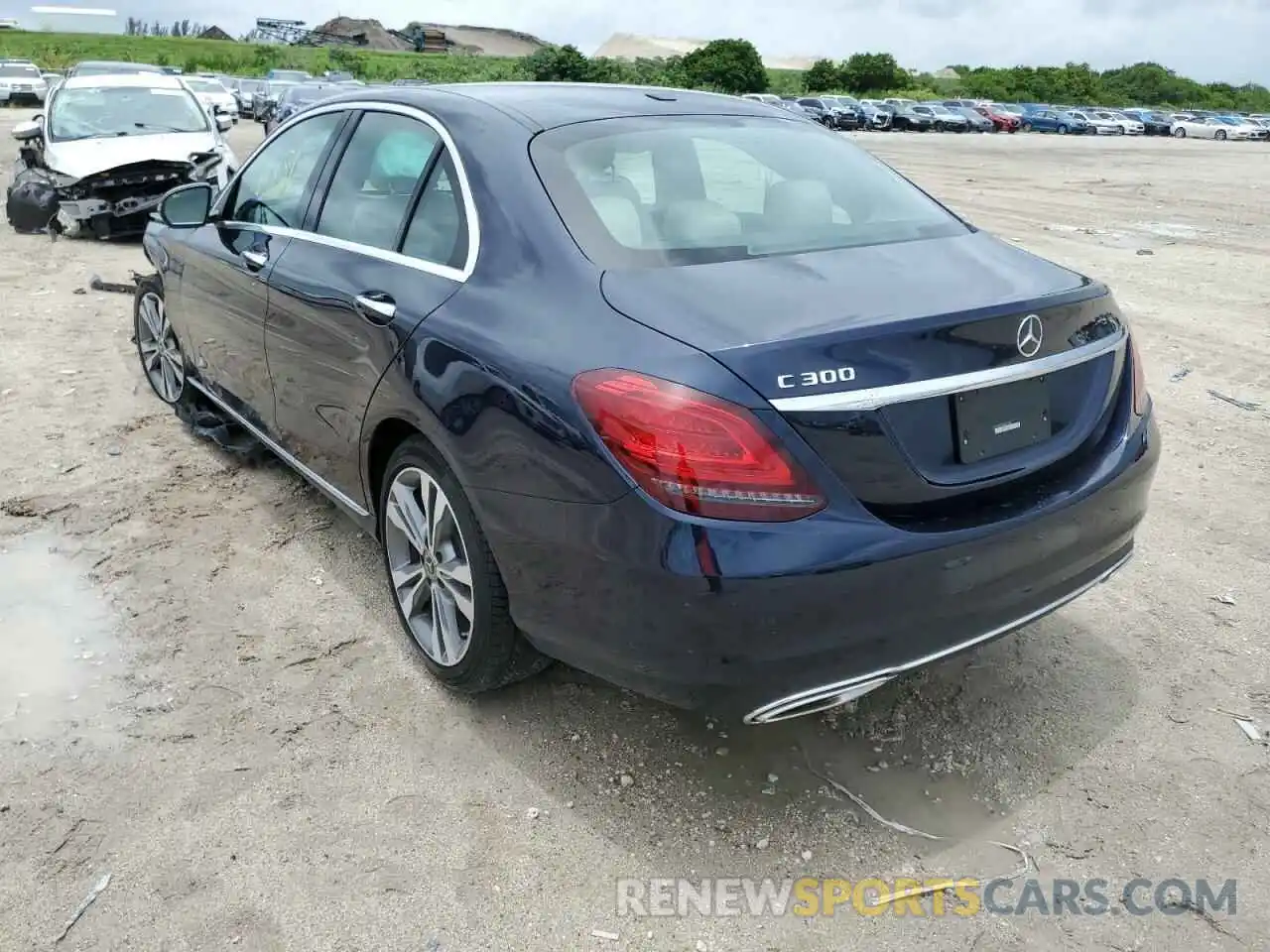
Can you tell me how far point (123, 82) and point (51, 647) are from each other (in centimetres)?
1101

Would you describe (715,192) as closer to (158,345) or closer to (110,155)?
(158,345)

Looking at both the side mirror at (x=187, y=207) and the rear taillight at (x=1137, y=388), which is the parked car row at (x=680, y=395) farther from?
the side mirror at (x=187, y=207)

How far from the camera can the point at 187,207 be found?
488 centimetres

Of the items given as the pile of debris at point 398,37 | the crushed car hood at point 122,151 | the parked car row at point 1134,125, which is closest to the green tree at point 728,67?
the parked car row at point 1134,125

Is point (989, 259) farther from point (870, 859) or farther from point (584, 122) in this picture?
point (870, 859)

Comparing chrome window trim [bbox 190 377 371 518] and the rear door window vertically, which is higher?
the rear door window

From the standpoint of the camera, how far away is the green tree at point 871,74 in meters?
93.3

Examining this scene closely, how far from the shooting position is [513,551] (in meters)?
2.76

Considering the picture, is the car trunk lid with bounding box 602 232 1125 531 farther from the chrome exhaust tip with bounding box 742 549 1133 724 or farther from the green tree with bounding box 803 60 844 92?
the green tree with bounding box 803 60 844 92

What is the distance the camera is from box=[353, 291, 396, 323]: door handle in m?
3.19

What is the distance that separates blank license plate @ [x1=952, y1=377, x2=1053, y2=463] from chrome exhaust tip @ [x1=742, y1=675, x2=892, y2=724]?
588 mm

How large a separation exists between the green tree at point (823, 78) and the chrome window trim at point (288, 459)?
9283cm

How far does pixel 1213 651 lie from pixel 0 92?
48.6 metres

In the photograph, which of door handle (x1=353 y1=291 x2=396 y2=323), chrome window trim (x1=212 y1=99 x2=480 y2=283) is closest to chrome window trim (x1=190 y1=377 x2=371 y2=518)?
door handle (x1=353 y1=291 x2=396 y2=323)
